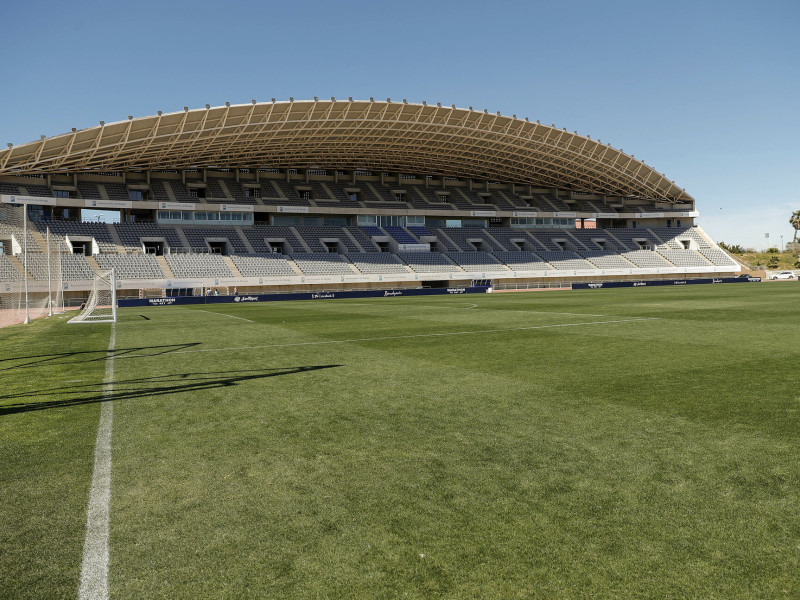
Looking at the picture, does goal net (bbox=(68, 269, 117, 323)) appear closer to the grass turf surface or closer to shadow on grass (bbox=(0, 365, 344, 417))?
shadow on grass (bbox=(0, 365, 344, 417))

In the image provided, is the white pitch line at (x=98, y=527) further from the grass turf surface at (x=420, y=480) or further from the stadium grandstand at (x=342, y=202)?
the stadium grandstand at (x=342, y=202)

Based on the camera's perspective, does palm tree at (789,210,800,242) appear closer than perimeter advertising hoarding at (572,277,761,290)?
No

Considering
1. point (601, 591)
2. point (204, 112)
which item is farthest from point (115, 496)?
point (204, 112)

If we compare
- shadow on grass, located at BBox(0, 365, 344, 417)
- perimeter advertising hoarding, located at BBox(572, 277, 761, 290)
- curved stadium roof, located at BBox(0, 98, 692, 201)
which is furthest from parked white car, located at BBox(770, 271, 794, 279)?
shadow on grass, located at BBox(0, 365, 344, 417)

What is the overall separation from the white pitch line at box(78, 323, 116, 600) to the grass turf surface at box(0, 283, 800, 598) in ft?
0.19

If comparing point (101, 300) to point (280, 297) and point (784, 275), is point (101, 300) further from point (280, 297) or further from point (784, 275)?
point (784, 275)

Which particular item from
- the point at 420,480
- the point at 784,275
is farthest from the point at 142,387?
the point at 784,275

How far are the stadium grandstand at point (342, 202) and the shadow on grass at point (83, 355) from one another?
31040 millimetres

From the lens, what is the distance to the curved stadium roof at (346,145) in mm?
41562

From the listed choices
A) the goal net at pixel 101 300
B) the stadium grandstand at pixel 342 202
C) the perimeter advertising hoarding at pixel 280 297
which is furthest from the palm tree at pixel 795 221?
the goal net at pixel 101 300

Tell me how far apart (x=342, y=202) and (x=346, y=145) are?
404 inches

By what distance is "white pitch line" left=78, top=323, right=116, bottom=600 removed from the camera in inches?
109

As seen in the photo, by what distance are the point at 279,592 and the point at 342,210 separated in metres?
59.7

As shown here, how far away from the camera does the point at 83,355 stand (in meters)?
11.7
